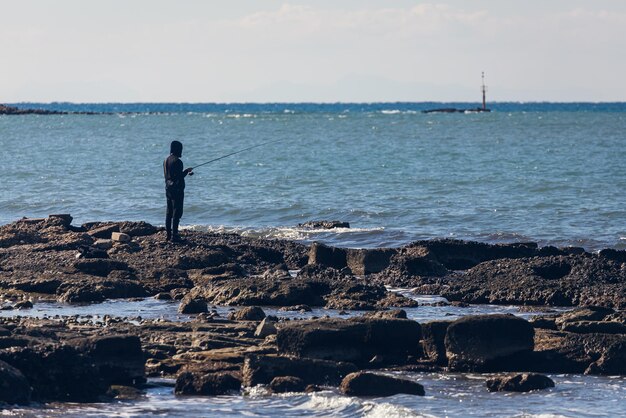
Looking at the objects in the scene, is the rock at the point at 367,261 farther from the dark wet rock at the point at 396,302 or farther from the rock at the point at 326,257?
the dark wet rock at the point at 396,302

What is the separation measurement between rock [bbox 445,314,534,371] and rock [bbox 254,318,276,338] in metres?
1.96

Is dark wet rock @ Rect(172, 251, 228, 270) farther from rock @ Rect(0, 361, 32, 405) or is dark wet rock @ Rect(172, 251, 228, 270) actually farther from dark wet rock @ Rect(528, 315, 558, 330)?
rock @ Rect(0, 361, 32, 405)

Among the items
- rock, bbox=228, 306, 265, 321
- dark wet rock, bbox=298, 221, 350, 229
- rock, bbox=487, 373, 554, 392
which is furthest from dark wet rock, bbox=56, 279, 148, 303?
dark wet rock, bbox=298, 221, 350, 229

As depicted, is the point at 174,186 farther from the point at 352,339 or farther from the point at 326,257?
the point at 352,339

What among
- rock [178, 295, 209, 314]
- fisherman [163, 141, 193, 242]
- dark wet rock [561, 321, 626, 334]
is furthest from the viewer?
fisherman [163, 141, 193, 242]

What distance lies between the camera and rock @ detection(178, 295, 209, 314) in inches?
639

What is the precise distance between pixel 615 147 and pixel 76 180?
33670mm

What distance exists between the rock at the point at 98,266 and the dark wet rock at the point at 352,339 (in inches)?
240

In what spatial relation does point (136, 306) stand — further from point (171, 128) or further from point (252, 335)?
point (171, 128)

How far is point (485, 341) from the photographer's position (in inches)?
528

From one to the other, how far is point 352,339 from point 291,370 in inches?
36.8

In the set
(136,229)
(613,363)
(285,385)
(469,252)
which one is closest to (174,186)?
(136,229)

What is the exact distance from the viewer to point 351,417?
469 inches

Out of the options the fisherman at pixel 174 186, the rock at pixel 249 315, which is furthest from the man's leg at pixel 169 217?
the rock at pixel 249 315
